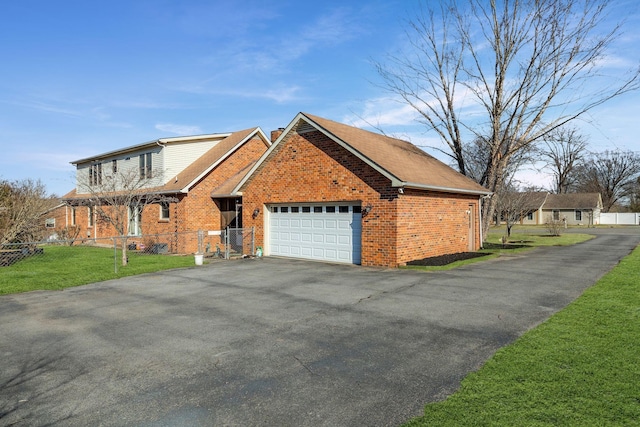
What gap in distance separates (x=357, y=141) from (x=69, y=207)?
2395 cm

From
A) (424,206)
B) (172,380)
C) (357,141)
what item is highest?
(357,141)

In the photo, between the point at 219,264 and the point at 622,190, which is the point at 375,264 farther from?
the point at 622,190

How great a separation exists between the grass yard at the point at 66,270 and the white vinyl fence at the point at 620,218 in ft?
220

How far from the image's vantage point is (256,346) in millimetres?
6145

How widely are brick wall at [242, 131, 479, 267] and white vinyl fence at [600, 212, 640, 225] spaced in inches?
2231

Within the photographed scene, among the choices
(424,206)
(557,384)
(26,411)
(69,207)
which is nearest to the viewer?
(26,411)

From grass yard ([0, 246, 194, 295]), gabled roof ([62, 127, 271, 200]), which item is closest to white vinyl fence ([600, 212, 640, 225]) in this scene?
gabled roof ([62, 127, 271, 200])

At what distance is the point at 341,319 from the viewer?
24.8 feet

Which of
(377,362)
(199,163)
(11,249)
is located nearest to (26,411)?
(377,362)

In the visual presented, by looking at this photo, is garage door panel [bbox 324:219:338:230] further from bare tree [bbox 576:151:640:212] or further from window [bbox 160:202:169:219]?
bare tree [bbox 576:151:640:212]

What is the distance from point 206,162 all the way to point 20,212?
347 inches

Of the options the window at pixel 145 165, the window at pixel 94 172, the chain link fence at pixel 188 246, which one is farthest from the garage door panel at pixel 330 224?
the window at pixel 94 172

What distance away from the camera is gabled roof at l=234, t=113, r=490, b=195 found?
46.2ft

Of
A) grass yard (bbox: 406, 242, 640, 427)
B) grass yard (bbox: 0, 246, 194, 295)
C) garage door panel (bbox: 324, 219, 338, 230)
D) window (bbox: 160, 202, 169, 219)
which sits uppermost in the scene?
window (bbox: 160, 202, 169, 219)
